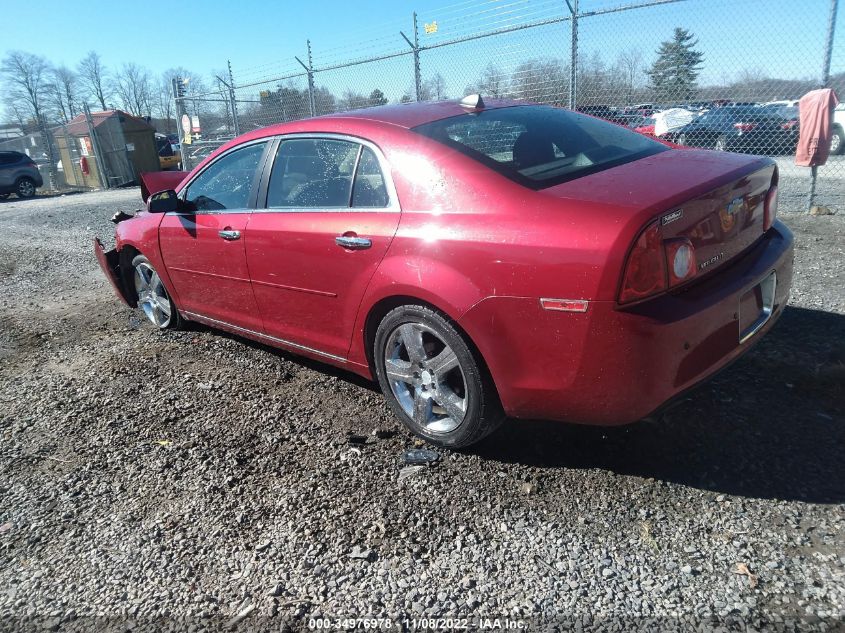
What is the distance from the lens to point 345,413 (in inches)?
134

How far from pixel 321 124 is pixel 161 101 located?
76.4 m

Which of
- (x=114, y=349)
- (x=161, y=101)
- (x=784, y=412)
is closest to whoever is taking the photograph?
(x=784, y=412)

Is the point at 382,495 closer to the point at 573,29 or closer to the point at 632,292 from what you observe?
the point at 632,292

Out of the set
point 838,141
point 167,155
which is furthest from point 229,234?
point 167,155

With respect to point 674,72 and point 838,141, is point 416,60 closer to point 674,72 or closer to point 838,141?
point 674,72

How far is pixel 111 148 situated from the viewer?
22.2 m

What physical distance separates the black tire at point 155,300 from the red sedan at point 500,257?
4.12ft

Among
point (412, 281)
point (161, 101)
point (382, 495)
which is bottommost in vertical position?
point (382, 495)

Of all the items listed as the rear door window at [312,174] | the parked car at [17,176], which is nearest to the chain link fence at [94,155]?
the parked car at [17,176]

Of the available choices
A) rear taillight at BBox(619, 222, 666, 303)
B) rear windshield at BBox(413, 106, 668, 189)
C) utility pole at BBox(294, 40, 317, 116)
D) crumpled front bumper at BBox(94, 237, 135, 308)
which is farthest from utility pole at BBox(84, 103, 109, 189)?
rear taillight at BBox(619, 222, 666, 303)

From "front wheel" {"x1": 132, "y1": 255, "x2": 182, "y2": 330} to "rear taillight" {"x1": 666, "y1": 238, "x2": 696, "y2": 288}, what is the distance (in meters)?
3.84

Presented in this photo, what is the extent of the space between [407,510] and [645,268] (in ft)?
4.43

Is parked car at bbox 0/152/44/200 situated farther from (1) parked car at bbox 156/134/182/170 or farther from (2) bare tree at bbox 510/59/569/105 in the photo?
(2) bare tree at bbox 510/59/569/105

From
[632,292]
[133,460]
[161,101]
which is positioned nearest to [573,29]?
[632,292]
